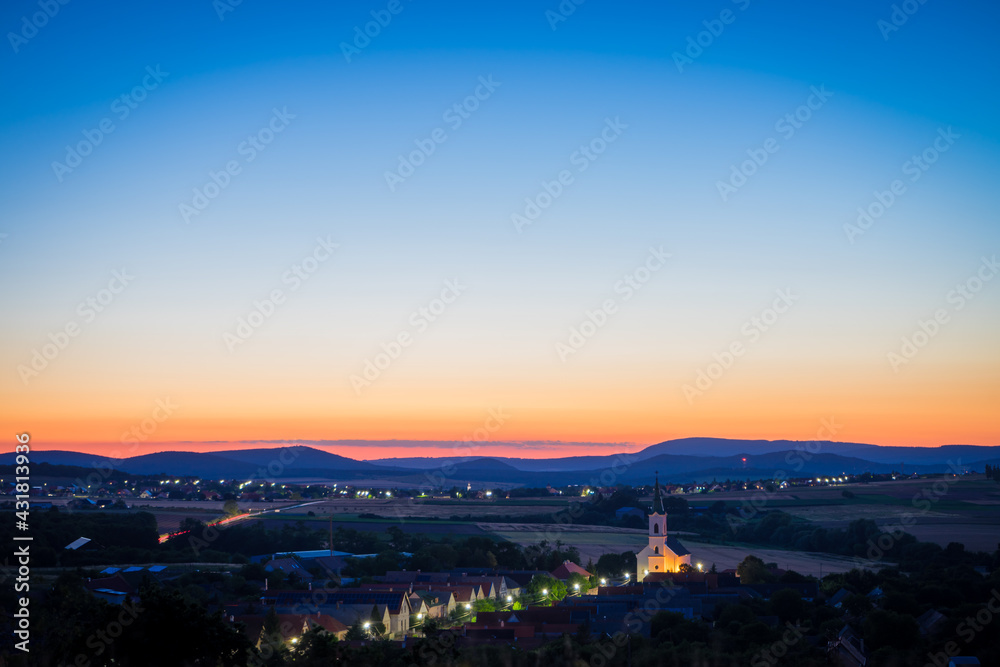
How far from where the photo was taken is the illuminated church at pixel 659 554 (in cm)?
6525

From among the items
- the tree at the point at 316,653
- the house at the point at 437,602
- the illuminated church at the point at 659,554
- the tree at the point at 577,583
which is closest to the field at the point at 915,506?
the illuminated church at the point at 659,554

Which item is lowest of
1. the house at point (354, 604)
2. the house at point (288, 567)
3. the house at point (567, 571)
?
the house at point (567, 571)

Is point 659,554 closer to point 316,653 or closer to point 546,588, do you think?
point 546,588

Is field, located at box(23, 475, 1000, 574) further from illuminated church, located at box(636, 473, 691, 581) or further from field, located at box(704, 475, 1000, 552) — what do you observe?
illuminated church, located at box(636, 473, 691, 581)

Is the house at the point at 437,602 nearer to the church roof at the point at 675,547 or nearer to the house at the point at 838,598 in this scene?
the house at the point at 838,598

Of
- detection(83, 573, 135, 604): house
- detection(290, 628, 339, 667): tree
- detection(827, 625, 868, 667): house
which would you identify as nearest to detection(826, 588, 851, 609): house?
detection(827, 625, 868, 667): house

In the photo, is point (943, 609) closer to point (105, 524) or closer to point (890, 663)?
point (890, 663)

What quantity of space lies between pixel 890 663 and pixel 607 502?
92973 millimetres

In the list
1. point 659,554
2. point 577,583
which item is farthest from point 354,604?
point 659,554

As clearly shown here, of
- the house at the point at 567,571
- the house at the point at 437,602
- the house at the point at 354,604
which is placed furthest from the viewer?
the house at the point at 567,571

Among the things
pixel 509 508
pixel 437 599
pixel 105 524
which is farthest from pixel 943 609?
pixel 509 508

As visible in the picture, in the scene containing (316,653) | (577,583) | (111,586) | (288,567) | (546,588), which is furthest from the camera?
(577,583)

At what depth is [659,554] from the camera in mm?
66000

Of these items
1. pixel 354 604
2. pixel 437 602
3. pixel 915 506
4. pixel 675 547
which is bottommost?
pixel 437 602
